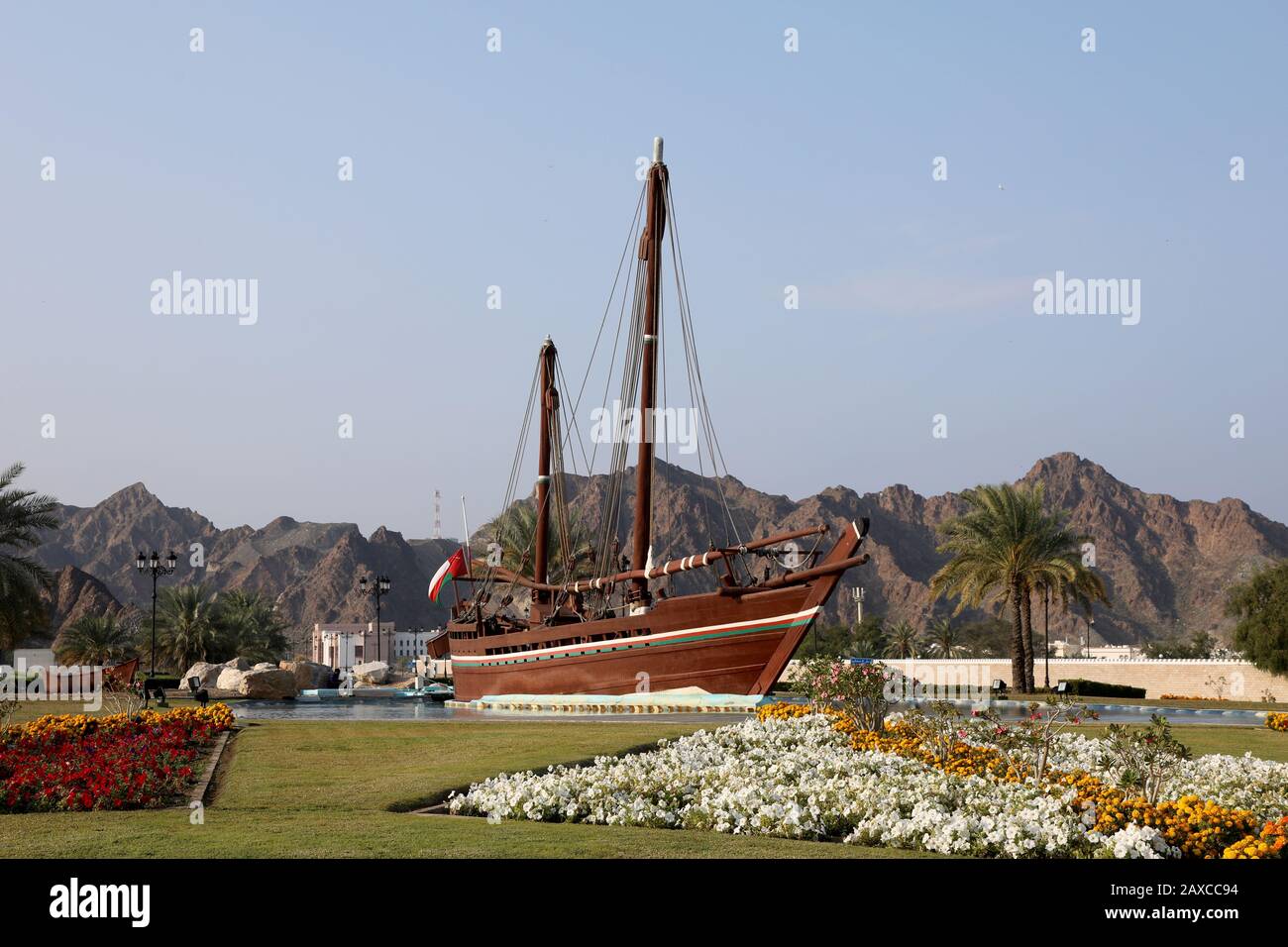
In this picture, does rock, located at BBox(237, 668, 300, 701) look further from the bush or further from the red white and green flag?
the bush

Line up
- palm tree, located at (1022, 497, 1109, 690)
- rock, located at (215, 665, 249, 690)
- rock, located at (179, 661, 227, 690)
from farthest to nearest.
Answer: rock, located at (179, 661, 227, 690), palm tree, located at (1022, 497, 1109, 690), rock, located at (215, 665, 249, 690)

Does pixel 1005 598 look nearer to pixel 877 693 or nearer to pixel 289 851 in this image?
pixel 877 693

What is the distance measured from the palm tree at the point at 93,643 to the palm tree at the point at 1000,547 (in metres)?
43.8

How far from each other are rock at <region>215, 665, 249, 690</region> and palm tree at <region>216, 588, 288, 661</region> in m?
21.3

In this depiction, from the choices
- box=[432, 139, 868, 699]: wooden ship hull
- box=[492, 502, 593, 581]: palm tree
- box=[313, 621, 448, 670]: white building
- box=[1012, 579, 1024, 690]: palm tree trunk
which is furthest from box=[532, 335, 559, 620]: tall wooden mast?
box=[313, 621, 448, 670]: white building

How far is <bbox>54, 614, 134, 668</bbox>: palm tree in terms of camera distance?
6419 centimetres

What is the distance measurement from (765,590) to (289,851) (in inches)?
1016

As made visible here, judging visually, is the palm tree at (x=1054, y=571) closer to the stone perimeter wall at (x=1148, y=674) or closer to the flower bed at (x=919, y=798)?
the stone perimeter wall at (x=1148, y=674)

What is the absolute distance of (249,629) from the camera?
254 feet

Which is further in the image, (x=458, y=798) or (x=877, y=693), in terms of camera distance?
(x=877, y=693)

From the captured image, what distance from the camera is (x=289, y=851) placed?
10.3 meters

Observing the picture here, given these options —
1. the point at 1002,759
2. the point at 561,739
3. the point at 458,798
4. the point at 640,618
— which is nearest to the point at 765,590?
the point at 640,618

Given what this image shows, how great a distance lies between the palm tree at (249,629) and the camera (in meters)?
70.9

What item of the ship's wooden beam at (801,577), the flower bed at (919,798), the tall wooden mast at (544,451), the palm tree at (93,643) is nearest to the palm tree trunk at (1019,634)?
the ship's wooden beam at (801,577)
